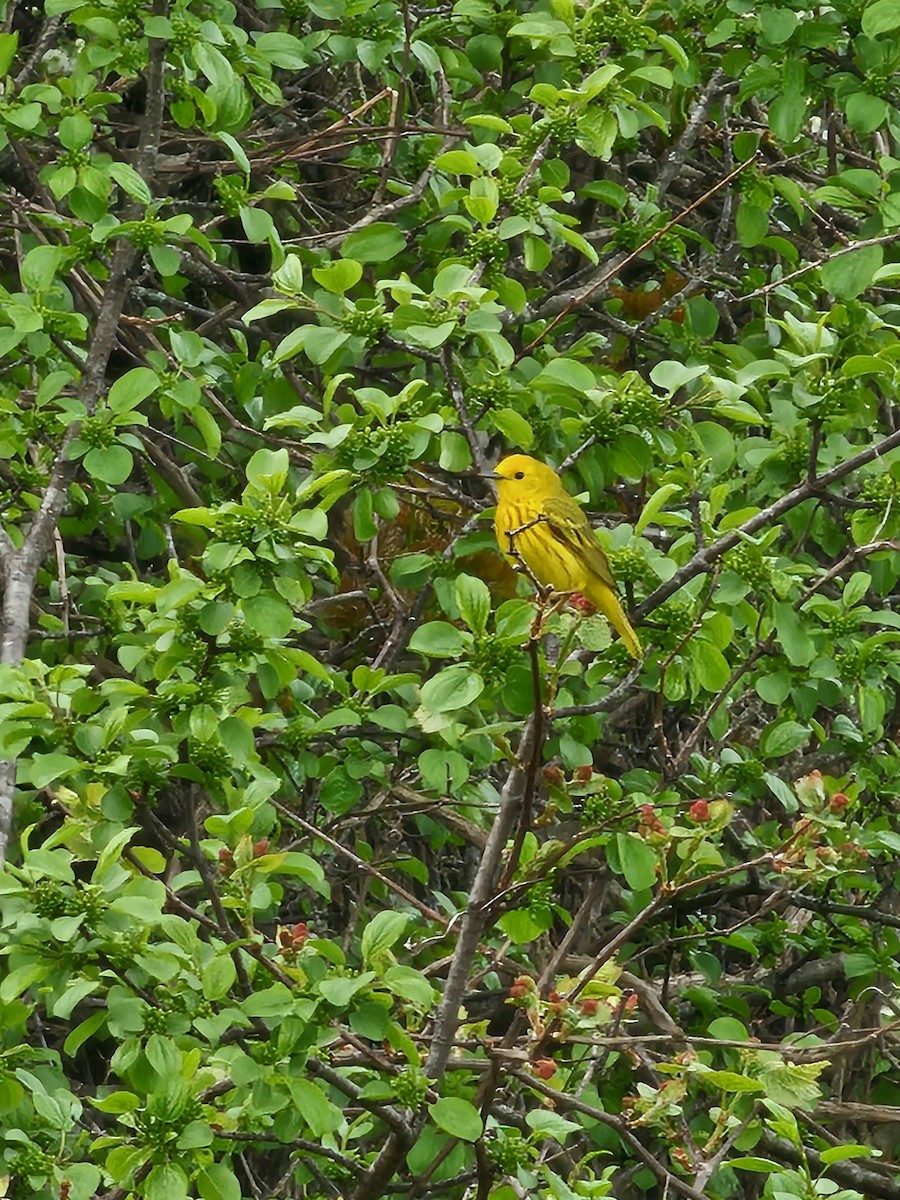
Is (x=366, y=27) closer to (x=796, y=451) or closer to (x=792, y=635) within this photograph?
(x=796, y=451)

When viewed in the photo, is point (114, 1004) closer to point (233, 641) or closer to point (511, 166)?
point (233, 641)

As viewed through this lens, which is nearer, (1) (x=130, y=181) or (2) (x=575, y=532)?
(1) (x=130, y=181)

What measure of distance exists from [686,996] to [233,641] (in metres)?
2.14

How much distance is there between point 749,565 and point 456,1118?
1277mm

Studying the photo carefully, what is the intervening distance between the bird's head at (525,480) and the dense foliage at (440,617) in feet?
0.28

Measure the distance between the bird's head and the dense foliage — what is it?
0.28ft

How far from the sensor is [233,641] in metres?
3.33

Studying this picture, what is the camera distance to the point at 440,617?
522 cm

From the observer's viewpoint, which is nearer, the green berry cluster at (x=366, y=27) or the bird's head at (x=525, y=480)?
the bird's head at (x=525, y=480)

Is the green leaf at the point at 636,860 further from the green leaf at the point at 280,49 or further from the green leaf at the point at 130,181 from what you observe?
the green leaf at the point at 280,49

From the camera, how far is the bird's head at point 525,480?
4.59 meters

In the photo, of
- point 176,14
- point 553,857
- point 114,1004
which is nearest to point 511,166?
point 176,14

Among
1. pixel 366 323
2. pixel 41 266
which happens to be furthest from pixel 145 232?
pixel 366 323

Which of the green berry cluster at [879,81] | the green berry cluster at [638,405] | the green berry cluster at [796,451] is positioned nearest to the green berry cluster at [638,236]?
the green berry cluster at [879,81]
